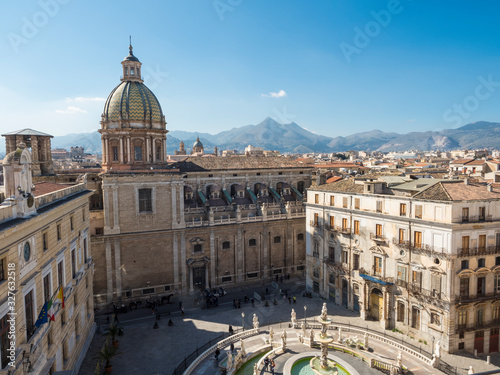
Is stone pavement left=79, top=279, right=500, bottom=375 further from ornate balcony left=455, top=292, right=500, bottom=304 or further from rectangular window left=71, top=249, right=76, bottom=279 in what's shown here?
rectangular window left=71, top=249, right=76, bottom=279

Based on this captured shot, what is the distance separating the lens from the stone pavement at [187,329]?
29.8 meters

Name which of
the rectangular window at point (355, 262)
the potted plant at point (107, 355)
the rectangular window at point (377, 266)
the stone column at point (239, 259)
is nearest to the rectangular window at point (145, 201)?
the stone column at point (239, 259)

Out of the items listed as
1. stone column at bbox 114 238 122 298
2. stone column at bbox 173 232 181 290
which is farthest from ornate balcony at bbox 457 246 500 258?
stone column at bbox 114 238 122 298

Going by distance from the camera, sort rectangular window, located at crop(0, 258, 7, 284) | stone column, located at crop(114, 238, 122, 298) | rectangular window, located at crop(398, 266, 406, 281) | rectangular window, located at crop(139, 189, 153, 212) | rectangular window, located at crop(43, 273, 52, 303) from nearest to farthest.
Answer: rectangular window, located at crop(0, 258, 7, 284) → rectangular window, located at crop(43, 273, 52, 303) → rectangular window, located at crop(398, 266, 406, 281) → stone column, located at crop(114, 238, 122, 298) → rectangular window, located at crop(139, 189, 153, 212)

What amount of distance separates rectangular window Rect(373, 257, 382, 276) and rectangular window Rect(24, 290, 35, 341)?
30.2m

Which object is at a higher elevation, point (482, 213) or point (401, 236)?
point (482, 213)

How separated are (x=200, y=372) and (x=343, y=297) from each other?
19.3 metres

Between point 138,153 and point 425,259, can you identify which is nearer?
point 425,259

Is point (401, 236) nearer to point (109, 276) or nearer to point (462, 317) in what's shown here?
point (462, 317)

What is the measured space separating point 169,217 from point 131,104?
15.5 m

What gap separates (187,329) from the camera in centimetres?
3628

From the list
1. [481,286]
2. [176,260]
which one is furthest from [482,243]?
[176,260]

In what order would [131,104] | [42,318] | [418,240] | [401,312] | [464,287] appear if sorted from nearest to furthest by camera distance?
[42,318] < [464,287] < [418,240] < [401,312] < [131,104]

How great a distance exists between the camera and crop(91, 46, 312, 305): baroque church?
42.6 m
